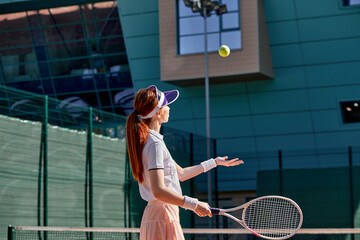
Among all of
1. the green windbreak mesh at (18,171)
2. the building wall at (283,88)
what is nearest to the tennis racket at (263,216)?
the green windbreak mesh at (18,171)

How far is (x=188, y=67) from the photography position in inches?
782

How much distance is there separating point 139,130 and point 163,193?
0.44 m

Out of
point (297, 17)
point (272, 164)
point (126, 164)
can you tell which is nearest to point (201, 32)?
point (297, 17)

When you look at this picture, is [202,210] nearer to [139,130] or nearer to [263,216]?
[139,130]

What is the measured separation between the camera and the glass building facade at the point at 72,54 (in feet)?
75.5

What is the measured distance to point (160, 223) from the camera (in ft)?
13.4

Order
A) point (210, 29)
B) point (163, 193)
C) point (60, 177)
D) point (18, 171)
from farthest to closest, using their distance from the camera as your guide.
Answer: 1. point (210, 29)
2. point (60, 177)
3. point (18, 171)
4. point (163, 193)

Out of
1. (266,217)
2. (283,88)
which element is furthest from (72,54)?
(266,217)

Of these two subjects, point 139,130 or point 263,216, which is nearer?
point 139,130

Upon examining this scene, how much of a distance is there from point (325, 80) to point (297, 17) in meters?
2.07

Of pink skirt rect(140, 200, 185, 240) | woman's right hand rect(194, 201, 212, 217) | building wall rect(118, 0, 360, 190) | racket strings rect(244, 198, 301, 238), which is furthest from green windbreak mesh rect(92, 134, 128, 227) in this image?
woman's right hand rect(194, 201, 212, 217)

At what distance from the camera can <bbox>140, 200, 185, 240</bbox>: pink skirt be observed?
4078 mm

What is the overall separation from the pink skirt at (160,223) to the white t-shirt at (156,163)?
8 cm

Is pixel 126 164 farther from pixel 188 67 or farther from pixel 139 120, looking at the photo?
pixel 139 120
